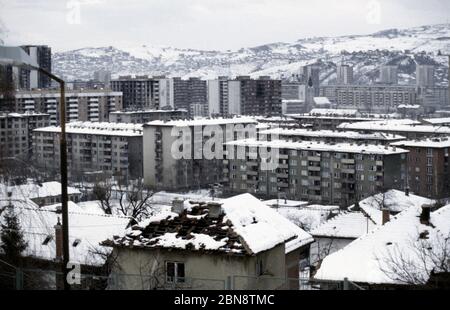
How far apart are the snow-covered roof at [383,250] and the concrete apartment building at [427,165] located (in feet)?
26.2

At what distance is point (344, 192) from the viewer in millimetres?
11336

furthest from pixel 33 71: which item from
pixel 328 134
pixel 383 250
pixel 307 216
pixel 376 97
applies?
pixel 376 97

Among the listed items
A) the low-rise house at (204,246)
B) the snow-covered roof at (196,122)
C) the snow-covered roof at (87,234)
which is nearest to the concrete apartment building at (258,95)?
the snow-covered roof at (196,122)

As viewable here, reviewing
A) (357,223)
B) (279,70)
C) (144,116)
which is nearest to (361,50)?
(279,70)

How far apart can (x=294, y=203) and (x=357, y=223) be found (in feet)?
15.3

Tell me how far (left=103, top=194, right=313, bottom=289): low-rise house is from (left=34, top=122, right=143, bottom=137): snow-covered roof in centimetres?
1064

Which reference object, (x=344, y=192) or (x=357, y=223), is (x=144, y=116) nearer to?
(x=344, y=192)

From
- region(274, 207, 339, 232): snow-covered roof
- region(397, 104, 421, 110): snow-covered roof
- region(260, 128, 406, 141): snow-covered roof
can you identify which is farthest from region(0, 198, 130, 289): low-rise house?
region(397, 104, 421, 110): snow-covered roof

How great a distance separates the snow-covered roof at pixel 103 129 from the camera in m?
13.8

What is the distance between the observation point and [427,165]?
38.6ft

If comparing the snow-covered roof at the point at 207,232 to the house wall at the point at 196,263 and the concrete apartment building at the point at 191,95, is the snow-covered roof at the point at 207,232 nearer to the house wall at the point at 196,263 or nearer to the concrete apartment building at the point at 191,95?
the house wall at the point at 196,263

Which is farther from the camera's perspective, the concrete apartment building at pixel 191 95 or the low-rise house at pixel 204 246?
the concrete apartment building at pixel 191 95

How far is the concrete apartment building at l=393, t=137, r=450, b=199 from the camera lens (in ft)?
37.8

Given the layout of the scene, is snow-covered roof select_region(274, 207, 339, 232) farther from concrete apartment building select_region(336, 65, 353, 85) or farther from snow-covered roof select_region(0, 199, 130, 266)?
concrete apartment building select_region(336, 65, 353, 85)
